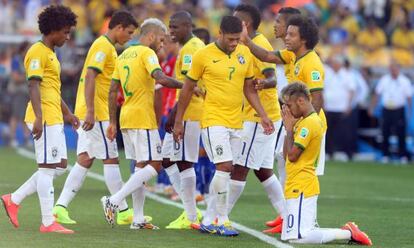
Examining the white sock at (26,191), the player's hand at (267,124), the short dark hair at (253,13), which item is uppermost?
the short dark hair at (253,13)

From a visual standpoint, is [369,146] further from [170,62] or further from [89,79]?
[89,79]

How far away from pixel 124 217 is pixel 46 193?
1.73 m

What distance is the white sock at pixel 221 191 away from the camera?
40.5 feet

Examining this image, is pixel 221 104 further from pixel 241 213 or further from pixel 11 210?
pixel 241 213

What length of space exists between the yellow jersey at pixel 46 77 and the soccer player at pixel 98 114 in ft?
3.38

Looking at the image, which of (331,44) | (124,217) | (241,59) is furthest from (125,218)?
(331,44)

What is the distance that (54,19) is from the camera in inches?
484

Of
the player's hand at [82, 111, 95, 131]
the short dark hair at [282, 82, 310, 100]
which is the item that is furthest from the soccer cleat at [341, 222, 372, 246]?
the player's hand at [82, 111, 95, 131]

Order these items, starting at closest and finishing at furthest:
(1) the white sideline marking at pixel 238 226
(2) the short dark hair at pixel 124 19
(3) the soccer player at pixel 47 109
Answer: (1) the white sideline marking at pixel 238 226 < (3) the soccer player at pixel 47 109 < (2) the short dark hair at pixel 124 19

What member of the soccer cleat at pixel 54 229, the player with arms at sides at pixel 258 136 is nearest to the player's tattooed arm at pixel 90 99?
the soccer cleat at pixel 54 229

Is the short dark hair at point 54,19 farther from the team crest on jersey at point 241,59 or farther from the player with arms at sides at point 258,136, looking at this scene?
the player with arms at sides at point 258,136

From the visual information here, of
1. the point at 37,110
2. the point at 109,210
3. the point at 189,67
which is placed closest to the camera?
the point at 37,110

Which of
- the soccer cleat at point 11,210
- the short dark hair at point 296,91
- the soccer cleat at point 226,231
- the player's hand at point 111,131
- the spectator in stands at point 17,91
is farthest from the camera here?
the spectator in stands at point 17,91

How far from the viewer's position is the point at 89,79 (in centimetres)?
1343
